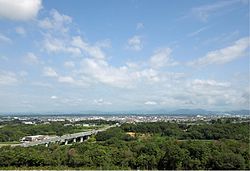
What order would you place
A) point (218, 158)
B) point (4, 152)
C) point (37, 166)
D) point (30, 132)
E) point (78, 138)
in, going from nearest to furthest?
1. point (218, 158)
2. point (37, 166)
3. point (4, 152)
4. point (78, 138)
5. point (30, 132)

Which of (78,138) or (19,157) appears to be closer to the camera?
(19,157)

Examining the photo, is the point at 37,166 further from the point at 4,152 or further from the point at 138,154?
the point at 138,154

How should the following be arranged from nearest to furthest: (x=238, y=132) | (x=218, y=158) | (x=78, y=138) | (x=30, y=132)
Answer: (x=218, y=158)
(x=238, y=132)
(x=78, y=138)
(x=30, y=132)

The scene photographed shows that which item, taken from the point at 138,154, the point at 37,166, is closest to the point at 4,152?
the point at 37,166

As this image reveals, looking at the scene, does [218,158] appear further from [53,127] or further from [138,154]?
[53,127]

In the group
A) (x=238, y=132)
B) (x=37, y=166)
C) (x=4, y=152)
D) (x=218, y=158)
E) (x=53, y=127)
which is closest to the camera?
(x=218, y=158)

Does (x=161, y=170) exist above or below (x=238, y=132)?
below

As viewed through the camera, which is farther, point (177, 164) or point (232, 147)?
point (232, 147)

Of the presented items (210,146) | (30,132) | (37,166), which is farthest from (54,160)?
(30,132)

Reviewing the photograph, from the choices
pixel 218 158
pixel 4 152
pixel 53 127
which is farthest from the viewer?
pixel 53 127
